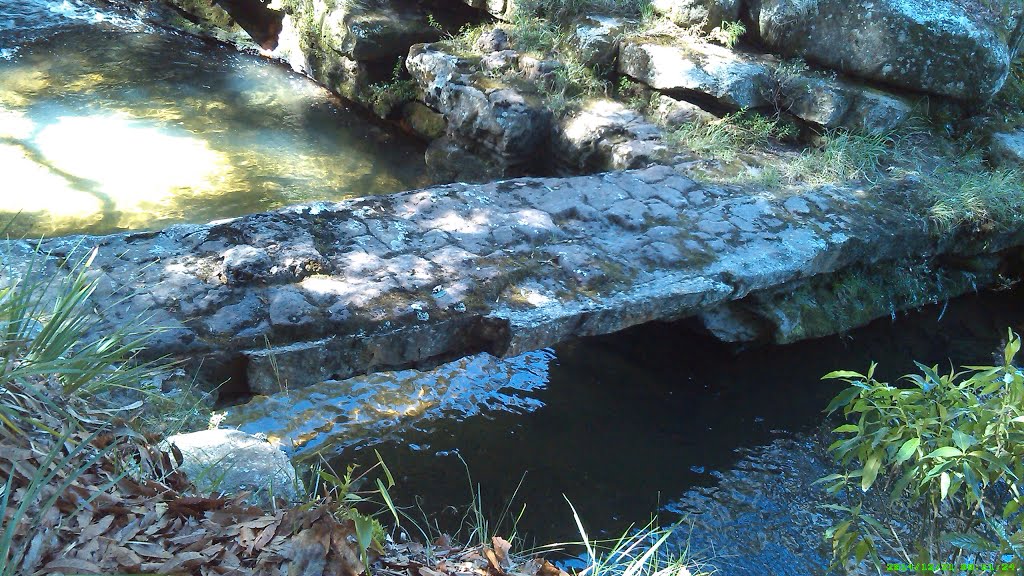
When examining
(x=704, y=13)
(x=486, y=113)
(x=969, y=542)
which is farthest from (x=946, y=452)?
(x=704, y=13)

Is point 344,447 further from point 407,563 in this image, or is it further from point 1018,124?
point 1018,124

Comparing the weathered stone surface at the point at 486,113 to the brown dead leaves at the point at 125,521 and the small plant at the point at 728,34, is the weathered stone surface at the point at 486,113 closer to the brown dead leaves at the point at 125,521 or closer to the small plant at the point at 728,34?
the small plant at the point at 728,34

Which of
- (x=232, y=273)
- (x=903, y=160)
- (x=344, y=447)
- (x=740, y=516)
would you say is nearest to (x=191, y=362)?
(x=232, y=273)

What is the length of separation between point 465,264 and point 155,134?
12.2 ft

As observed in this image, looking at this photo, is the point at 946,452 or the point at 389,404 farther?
the point at 389,404

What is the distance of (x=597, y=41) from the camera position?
6371 mm

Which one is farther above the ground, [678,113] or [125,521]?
[678,113]

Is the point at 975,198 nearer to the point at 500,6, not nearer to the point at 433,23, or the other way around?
the point at 500,6

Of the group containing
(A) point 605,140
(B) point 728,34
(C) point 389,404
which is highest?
(B) point 728,34

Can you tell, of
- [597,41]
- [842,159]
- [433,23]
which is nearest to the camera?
[842,159]

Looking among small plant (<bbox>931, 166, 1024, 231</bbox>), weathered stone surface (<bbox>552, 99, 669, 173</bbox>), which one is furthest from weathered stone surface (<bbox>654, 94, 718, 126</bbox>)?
small plant (<bbox>931, 166, 1024, 231</bbox>)

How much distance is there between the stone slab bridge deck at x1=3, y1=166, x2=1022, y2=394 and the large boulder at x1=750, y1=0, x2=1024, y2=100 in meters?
1.24

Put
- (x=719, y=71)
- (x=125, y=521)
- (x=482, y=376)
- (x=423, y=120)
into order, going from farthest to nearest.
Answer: (x=423, y=120) < (x=719, y=71) < (x=482, y=376) < (x=125, y=521)

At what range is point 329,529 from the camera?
6.58 feet
